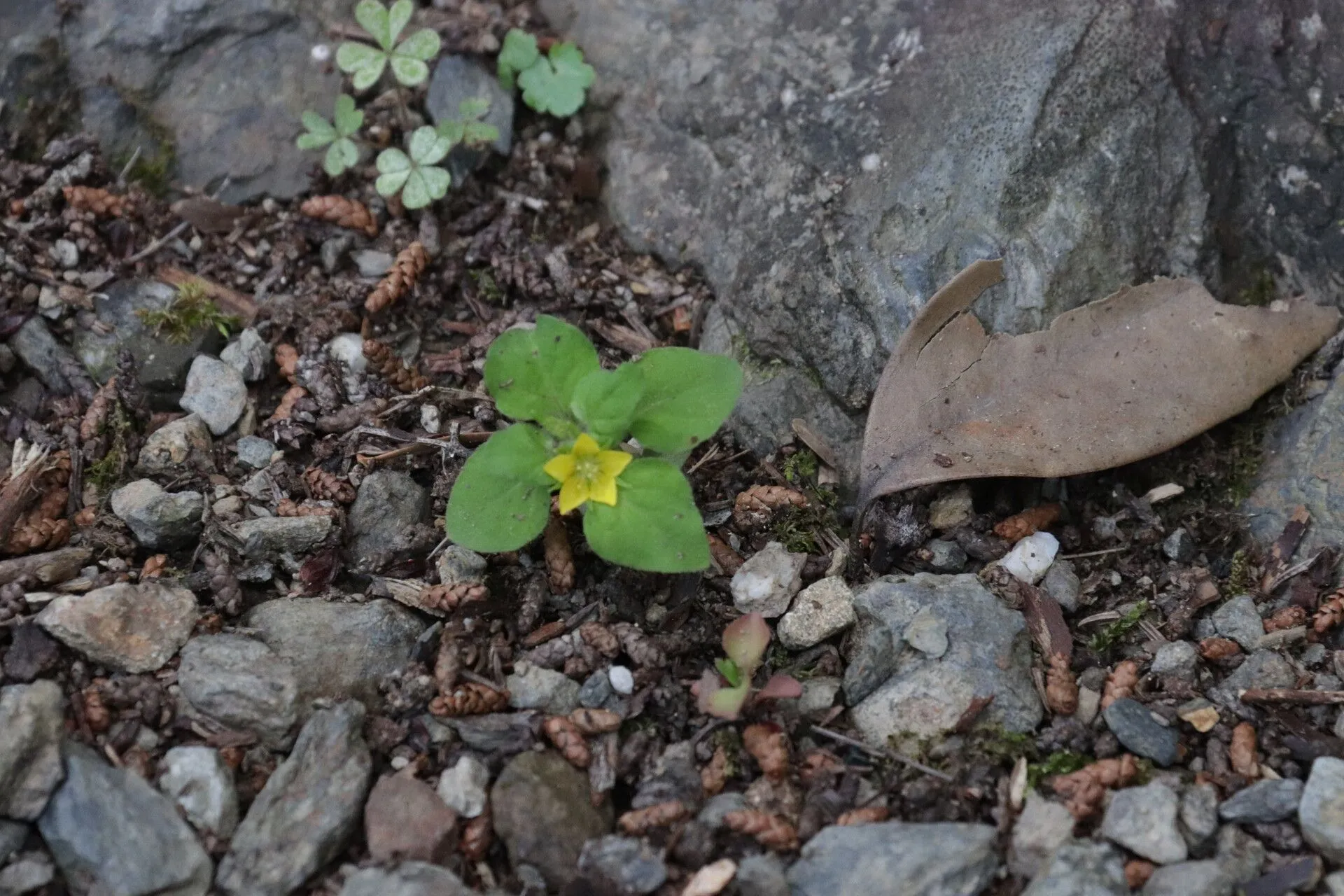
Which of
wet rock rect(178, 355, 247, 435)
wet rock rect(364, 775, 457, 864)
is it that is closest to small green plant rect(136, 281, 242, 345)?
wet rock rect(178, 355, 247, 435)

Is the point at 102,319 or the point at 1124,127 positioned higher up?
the point at 1124,127

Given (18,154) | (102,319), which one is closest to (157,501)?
(102,319)

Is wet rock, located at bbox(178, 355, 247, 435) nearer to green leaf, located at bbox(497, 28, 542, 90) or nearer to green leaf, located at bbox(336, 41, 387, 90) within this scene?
green leaf, located at bbox(336, 41, 387, 90)

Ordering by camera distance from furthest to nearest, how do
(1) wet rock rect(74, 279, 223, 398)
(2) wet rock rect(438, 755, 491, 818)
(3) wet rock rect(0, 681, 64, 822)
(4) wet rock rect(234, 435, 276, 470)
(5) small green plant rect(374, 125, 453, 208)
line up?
(5) small green plant rect(374, 125, 453, 208) < (1) wet rock rect(74, 279, 223, 398) < (4) wet rock rect(234, 435, 276, 470) < (2) wet rock rect(438, 755, 491, 818) < (3) wet rock rect(0, 681, 64, 822)

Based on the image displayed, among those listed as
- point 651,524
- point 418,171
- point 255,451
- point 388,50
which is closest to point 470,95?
point 388,50

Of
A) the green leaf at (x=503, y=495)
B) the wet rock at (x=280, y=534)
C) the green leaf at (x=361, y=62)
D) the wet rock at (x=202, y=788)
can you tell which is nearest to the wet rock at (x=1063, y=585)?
the green leaf at (x=503, y=495)

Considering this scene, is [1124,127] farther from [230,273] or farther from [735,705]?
[230,273]
